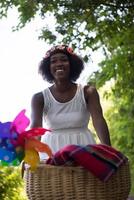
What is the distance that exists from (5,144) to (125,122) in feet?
22.1

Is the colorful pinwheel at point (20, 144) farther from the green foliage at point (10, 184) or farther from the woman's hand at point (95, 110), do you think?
the green foliage at point (10, 184)

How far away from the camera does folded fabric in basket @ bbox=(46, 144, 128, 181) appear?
1.74 meters

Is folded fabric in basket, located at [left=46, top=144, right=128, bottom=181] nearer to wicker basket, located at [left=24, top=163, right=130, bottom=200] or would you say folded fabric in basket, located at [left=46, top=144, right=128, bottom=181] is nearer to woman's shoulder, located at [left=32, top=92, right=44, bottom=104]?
wicker basket, located at [left=24, top=163, right=130, bottom=200]

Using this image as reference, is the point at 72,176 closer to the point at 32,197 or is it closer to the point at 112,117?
the point at 32,197

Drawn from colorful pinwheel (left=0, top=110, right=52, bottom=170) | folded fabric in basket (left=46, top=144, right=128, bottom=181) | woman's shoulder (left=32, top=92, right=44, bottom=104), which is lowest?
folded fabric in basket (left=46, top=144, right=128, bottom=181)

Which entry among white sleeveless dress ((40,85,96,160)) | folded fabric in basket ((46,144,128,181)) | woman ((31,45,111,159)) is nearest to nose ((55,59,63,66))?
woman ((31,45,111,159))

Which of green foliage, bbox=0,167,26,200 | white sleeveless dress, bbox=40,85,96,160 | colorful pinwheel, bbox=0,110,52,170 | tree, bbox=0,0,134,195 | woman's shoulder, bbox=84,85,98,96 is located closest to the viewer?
colorful pinwheel, bbox=0,110,52,170

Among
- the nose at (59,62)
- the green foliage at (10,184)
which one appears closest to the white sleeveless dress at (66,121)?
the nose at (59,62)

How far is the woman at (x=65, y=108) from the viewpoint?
2209mm

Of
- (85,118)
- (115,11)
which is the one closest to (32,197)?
(85,118)

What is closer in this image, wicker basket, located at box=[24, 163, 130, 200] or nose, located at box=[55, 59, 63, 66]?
wicker basket, located at box=[24, 163, 130, 200]

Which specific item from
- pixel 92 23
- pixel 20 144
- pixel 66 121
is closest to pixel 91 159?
pixel 20 144

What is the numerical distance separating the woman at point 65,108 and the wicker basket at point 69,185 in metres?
0.39

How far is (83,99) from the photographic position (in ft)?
7.50
